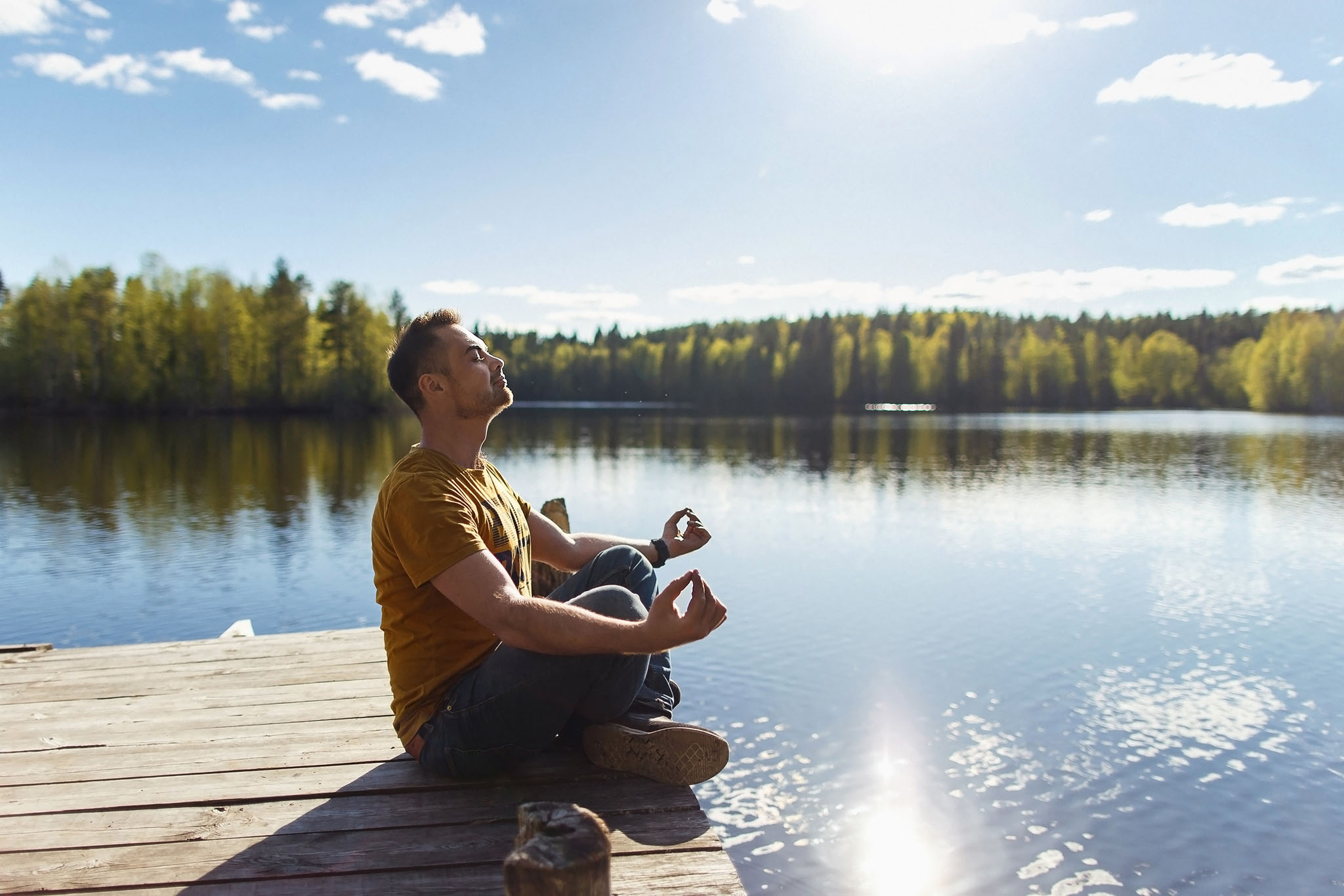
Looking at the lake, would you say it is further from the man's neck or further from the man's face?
the man's face

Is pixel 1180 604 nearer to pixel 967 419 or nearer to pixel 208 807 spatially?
pixel 208 807

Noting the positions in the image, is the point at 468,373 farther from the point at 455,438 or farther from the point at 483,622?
the point at 483,622

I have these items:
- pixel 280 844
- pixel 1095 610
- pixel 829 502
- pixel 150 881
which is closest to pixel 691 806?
pixel 280 844

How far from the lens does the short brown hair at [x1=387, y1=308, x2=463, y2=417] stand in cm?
347

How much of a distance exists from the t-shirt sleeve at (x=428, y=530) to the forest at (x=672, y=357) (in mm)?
64103

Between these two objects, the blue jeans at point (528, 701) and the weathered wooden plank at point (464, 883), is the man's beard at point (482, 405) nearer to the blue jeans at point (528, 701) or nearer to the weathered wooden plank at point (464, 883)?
the blue jeans at point (528, 701)

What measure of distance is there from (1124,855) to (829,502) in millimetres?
18107

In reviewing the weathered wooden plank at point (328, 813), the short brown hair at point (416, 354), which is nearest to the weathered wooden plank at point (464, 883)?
the weathered wooden plank at point (328, 813)

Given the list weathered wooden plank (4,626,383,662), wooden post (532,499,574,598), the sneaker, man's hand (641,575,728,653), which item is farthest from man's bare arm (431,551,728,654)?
wooden post (532,499,574,598)

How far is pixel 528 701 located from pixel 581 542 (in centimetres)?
126

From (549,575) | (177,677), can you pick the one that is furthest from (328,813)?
(549,575)

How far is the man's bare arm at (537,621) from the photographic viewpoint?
2934mm

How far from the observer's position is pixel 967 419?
266ft

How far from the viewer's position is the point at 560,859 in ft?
6.49
